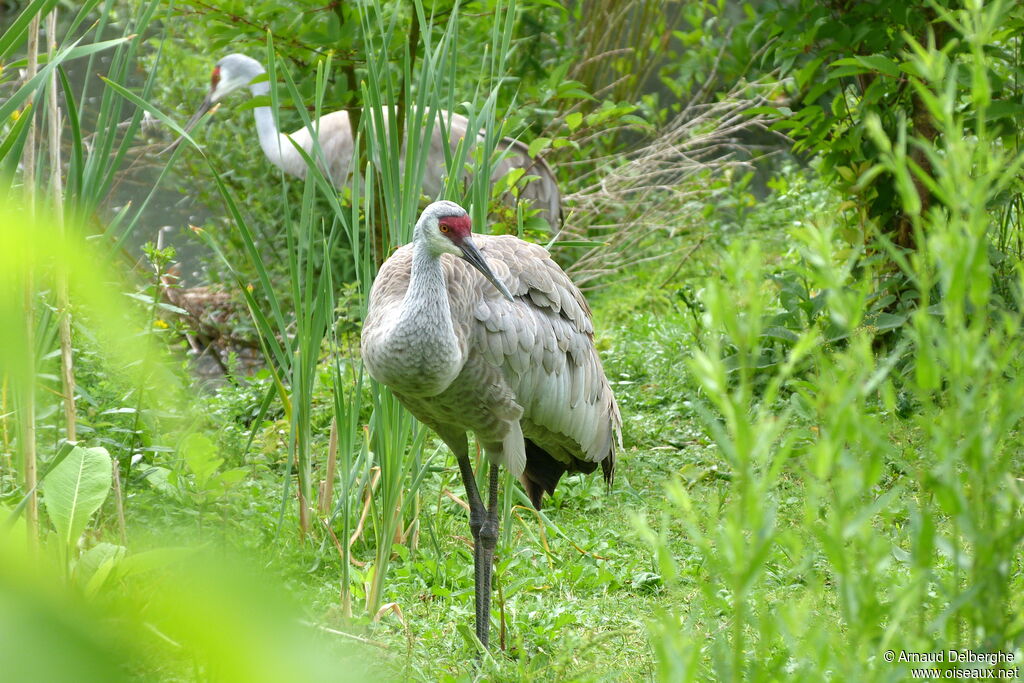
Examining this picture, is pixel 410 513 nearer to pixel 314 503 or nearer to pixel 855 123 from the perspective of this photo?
pixel 314 503

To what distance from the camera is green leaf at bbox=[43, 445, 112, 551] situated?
2361 millimetres

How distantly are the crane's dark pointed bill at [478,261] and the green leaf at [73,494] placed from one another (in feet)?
3.39

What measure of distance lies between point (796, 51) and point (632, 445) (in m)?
1.80

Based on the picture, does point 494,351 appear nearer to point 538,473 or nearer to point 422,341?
point 422,341

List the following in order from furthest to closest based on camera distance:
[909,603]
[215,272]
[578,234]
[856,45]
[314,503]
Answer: [215,272], [578,234], [856,45], [314,503], [909,603]

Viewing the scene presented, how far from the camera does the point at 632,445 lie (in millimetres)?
4695

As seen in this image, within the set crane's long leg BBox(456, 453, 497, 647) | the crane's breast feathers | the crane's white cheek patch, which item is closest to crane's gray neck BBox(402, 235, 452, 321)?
the crane's breast feathers

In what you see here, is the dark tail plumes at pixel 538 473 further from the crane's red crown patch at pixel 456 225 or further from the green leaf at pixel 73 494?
the green leaf at pixel 73 494

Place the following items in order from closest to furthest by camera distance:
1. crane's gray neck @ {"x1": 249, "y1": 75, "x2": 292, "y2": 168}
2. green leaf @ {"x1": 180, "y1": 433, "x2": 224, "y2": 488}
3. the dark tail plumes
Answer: green leaf @ {"x1": 180, "y1": 433, "x2": 224, "y2": 488} < the dark tail plumes < crane's gray neck @ {"x1": 249, "y1": 75, "x2": 292, "y2": 168}

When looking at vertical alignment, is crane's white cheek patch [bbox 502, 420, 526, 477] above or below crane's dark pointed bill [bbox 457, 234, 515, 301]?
below

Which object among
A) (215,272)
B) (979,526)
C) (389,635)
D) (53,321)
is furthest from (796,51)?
(215,272)

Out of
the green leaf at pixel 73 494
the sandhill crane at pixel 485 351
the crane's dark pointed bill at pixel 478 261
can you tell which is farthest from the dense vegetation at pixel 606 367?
the crane's dark pointed bill at pixel 478 261

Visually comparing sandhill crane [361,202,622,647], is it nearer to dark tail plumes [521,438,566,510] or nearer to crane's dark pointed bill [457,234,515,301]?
crane's dark pointed bill [457,234,515,301]

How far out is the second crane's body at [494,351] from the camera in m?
2.75
